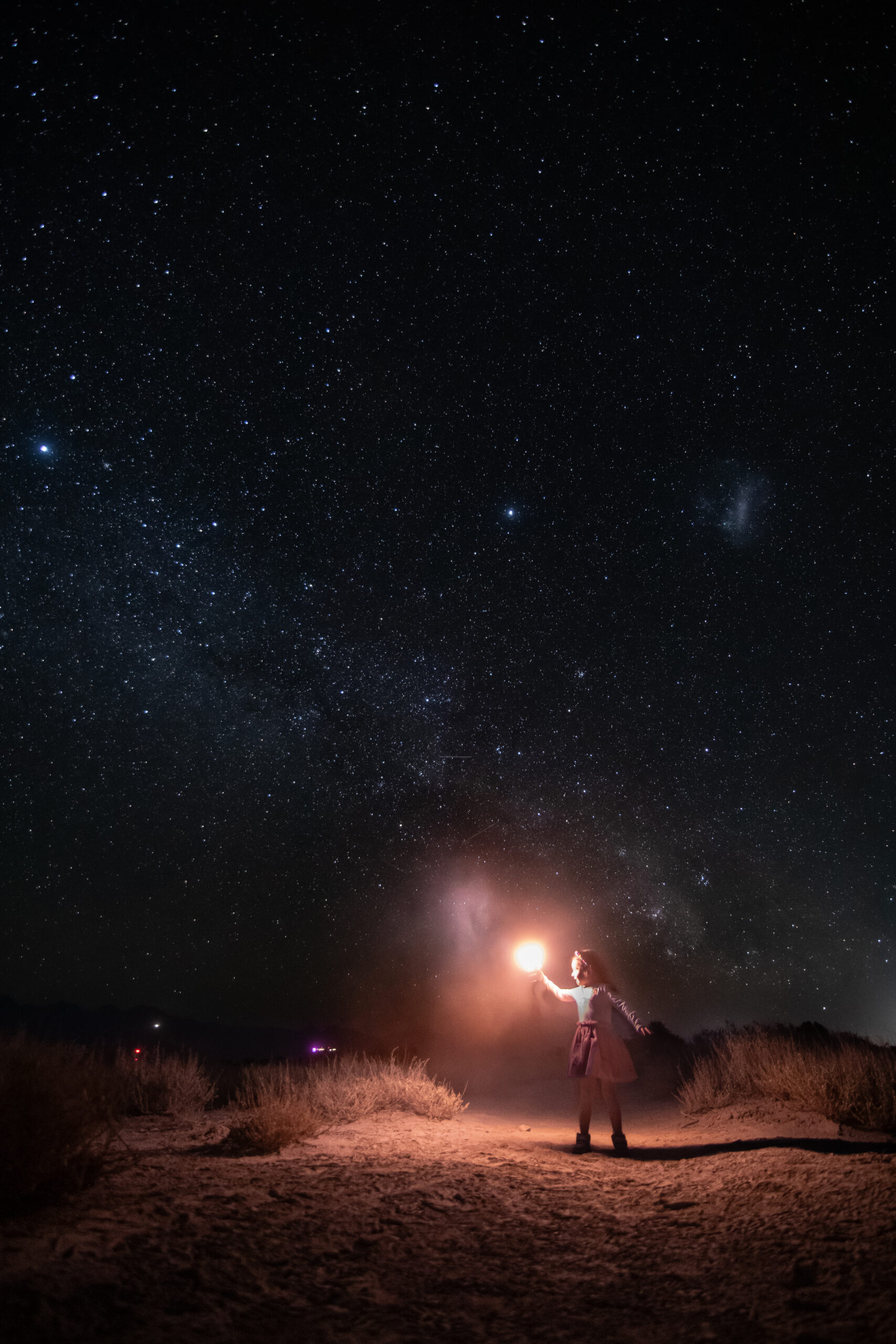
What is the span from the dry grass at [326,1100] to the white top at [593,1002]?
3459 millimetres

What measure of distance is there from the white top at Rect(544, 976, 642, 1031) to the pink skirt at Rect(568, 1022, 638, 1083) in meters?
Result: 0.10

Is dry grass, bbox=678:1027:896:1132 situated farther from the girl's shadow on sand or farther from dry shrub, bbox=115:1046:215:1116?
dry shrub, bbox=115:1046:215:1116

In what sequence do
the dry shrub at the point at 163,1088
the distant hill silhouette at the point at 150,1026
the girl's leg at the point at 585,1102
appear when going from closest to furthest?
the girl's leg at the point at 585,1102
the dry shrub at the point at 163,1088
the distant hill silhouette at the point at 150,1026

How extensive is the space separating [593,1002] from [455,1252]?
5.00 meters

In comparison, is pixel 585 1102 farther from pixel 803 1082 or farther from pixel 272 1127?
pixel 272 1127

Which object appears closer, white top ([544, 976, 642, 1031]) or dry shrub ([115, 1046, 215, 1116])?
white top ([544, 976, 642, 1031])

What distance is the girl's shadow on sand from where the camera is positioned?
6.02m

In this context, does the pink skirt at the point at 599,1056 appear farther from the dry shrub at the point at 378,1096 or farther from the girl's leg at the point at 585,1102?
the dry shrub at the point at 378,1096

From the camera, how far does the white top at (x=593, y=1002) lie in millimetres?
8133

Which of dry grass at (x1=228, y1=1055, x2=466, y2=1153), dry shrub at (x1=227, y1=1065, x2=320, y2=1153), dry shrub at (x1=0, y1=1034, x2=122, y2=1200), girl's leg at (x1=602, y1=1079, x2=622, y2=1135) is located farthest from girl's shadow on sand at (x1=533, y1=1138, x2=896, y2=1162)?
dry shrub at (x1=0, y1=1034, x2=122, y2=1200)

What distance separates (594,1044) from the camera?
7977 mm

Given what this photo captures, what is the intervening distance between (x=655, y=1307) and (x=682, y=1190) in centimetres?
246

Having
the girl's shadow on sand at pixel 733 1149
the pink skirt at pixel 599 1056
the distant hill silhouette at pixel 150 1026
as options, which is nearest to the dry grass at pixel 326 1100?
the girl's shadow on sand at pixel 733 1149

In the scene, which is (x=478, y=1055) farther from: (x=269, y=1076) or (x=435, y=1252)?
(x=435, y=1252)
